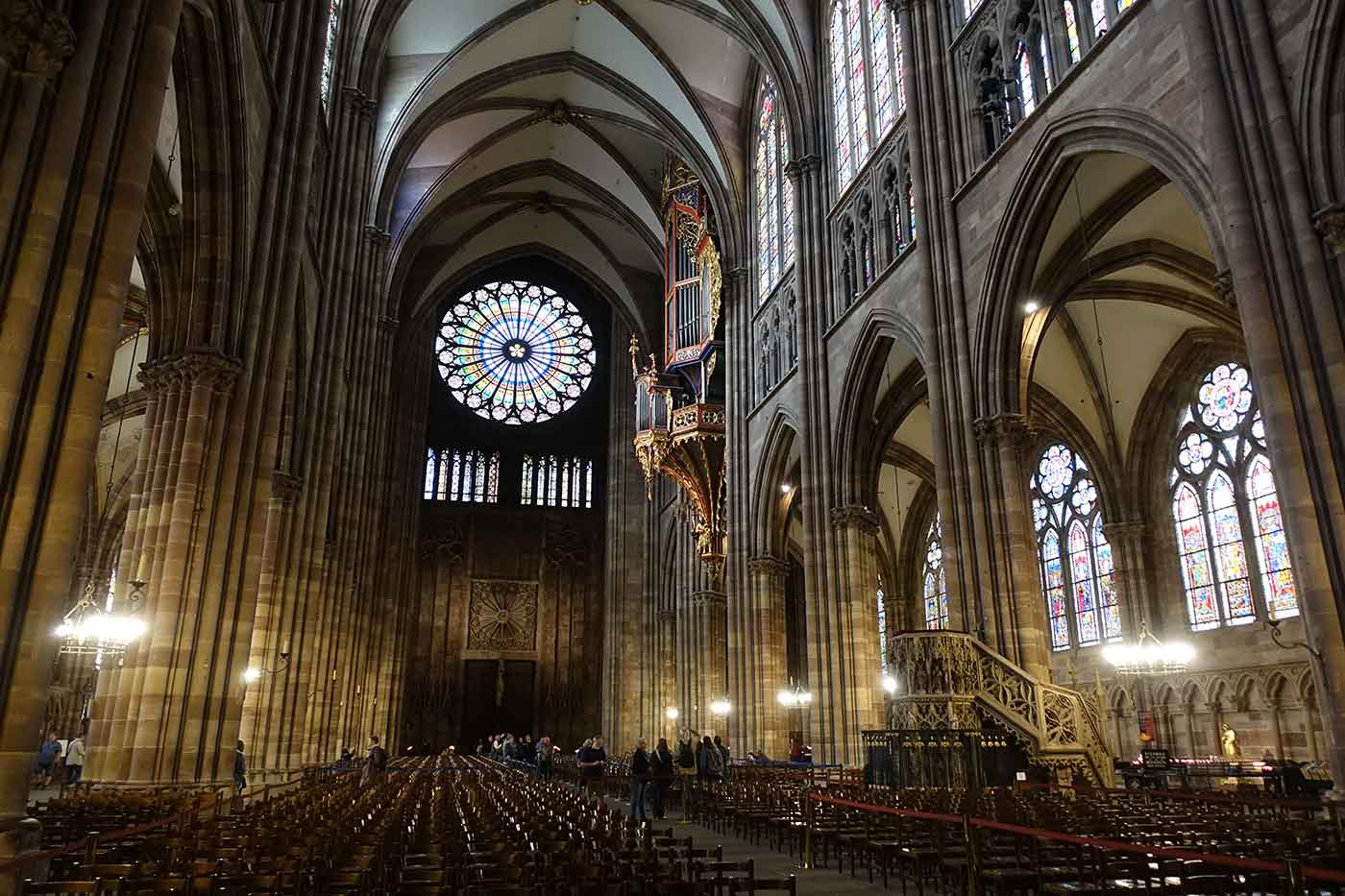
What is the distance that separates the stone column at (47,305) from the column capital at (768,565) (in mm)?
19456

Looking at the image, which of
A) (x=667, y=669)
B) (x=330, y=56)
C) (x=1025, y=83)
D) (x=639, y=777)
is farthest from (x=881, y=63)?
(x=667, y=669)

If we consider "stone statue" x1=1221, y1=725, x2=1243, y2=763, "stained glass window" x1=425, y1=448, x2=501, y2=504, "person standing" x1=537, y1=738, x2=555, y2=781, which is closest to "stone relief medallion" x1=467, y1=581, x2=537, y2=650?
"stained glass window" x1=425, y1=448, x2=501, y2=504

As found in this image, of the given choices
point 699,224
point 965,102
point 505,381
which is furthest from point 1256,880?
point 505,381

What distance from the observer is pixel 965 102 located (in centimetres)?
1584

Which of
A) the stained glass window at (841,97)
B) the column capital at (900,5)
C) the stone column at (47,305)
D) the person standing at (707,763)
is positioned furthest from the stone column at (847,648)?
the stone column at (47,305)

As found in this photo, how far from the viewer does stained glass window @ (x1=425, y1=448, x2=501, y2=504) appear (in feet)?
127

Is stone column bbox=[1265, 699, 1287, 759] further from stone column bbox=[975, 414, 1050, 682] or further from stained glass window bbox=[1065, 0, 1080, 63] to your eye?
stained glass window bbox=[1065, 0, 1080, 63]

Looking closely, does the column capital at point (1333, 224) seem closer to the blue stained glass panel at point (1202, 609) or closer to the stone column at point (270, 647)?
the blue stained glass panel at point (1202, 609)

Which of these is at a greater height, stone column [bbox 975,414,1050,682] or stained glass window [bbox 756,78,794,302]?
stained glass window [bbox 756,78,794,302]

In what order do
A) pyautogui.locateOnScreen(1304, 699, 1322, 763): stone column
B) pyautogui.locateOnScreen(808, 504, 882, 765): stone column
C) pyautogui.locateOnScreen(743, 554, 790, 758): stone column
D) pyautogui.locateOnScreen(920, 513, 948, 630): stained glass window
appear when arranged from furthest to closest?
1. pyautogui.locateOnScreen(920, 513, 948, 630): stained glass window
2. pyautogui.locateOnScreen(743, 554, 790, 758): stone column
3. pyautogui.locateOnScreen(808, 504, 882, 765): stone column
4. pyautogui.locateOnScreen(1304, 699, 1322, 763): stone column

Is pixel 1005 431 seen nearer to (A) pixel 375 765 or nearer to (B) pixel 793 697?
(B) pixel 793 697

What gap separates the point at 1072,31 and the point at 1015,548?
7.28m

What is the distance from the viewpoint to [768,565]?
25266 millimetres

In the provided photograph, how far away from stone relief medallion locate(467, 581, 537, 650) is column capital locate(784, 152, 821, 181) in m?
21.6
